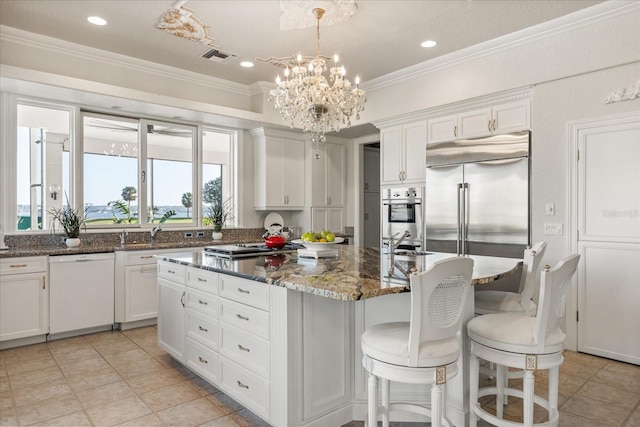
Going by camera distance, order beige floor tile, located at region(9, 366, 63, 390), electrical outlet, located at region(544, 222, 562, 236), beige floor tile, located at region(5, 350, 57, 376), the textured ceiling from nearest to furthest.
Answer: beige floor tile, located at region(9, 366, 63, 390) → beige floor tile, located at region(5, 350, 57, 376) → the textured ceiling → electrical outlet, located at region(544, 222, 562, 236)

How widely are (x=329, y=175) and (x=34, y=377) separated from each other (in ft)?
14.6

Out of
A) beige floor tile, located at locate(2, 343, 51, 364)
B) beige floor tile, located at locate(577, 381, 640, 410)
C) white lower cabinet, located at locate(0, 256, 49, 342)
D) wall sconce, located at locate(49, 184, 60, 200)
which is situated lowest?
beige floor tile, located at locate(2, 343, 51, 364)

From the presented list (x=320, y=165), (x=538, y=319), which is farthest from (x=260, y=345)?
(x=320, y=165)

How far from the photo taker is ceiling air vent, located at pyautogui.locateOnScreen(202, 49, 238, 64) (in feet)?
14.3

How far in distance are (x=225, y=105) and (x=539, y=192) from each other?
391 cm

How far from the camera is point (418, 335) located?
1656mm

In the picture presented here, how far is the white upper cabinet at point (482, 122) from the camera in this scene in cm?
398

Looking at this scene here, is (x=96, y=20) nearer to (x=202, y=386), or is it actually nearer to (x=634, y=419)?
(x=202, y=386)

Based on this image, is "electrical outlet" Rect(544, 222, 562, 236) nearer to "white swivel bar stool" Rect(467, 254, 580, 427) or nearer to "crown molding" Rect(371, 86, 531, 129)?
"crown molding" Rect(371, 86, 531, 129)

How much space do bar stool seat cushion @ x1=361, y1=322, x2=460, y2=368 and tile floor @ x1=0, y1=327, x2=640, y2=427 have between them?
0.76 metres

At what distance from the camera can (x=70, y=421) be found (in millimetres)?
2395

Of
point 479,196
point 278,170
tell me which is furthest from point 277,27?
point 479,196

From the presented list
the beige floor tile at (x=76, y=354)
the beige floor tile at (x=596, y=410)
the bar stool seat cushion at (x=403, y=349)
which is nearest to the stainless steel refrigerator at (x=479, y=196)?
the beige floor tile at (x=596, y=410)

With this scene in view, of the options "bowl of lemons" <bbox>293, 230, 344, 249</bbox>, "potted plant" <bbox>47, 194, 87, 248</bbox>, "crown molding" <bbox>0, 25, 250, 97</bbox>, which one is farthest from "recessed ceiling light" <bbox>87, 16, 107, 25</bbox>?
"bowl of lemons" <bbox>293, 230, 344, 249</bbox>
